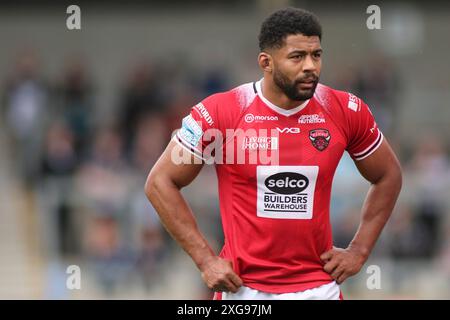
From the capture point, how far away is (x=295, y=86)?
Answer: 21.8 ft

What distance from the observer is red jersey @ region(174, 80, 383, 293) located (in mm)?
6742

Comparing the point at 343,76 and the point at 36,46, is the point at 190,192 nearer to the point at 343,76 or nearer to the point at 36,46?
the point at 343,76

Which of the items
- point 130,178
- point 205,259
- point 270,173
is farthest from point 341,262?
point 130,178

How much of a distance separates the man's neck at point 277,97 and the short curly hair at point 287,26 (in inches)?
9.9

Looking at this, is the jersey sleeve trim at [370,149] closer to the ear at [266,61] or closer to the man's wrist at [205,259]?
the ear at [266,61]

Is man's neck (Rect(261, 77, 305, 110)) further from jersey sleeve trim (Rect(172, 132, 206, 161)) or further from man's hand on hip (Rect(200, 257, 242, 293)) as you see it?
man's hand on hip (Rect(200, 257, 242, 293))

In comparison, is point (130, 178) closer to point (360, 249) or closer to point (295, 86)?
point (360, 249)

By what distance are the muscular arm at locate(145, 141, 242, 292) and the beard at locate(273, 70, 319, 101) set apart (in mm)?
729

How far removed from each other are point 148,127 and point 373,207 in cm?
944

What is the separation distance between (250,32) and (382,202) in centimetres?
1583

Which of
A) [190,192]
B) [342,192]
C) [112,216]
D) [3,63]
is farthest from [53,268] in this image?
[3,63]

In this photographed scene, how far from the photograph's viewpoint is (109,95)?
2173cm

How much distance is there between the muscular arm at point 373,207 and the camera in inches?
275

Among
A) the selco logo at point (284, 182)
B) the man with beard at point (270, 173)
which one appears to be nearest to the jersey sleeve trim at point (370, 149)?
the man with beard at point (270, 173)
